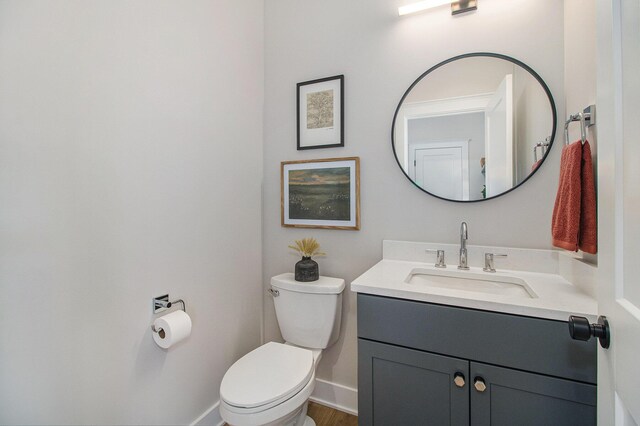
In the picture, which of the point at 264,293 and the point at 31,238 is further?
the point at 264,293

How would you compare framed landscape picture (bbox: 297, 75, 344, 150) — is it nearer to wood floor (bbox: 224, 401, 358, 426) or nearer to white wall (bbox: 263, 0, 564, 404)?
white wall (bbox: 263, 0, 564, 404)


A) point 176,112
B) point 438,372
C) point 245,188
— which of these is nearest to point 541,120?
point 438,372

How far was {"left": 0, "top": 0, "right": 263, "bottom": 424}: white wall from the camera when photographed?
2.81 ft

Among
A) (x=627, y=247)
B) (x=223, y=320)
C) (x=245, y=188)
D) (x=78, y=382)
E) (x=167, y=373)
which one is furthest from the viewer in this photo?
(x=245, y=188)

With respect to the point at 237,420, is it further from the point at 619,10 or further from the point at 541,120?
the point at 541,120

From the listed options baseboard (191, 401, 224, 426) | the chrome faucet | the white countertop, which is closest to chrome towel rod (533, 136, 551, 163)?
the chrome faucet

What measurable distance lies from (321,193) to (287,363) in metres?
0.95

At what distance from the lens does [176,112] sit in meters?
1.34

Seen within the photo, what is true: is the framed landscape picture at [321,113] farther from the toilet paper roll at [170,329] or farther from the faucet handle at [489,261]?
the toilet paper roll at [170,329]

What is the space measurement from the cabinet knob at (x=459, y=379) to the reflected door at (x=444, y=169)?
2.71 ft

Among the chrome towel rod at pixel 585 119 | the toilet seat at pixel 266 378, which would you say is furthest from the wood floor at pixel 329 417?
the chrome towel rod at pixel 585 119

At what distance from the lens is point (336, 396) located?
1718mm

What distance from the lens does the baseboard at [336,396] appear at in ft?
5.49

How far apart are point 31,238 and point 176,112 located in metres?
0.75
